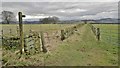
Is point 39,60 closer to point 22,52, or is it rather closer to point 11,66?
point 11,66

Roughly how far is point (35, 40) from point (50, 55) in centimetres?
242

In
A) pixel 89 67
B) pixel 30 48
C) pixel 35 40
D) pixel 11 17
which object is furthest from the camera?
pixel 11 17

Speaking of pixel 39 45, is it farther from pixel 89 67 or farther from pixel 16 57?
pixel 89 67

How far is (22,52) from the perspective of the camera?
34.7 feet

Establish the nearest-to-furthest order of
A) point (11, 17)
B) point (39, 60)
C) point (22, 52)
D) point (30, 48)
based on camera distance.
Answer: point (39, 60) → point (22, 52) → point (30, 48) → point (11, 17)

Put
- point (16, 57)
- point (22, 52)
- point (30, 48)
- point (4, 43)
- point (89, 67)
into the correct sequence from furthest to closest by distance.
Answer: point (4, 43), point (30, 48), point (22, 52), point (16, 57), point (89, 67)

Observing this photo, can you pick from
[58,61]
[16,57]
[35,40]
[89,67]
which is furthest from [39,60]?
[35,40]

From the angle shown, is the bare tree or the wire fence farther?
the bare tree

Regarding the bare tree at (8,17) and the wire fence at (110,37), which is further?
the bare tree at (8,17)

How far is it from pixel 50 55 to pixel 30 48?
1.61m

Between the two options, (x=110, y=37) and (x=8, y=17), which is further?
(x=8, y=17)

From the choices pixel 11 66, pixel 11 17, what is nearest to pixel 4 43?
pixel 11 66

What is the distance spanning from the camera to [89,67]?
27.2ft

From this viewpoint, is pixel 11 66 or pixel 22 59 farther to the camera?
pixel 22 59
